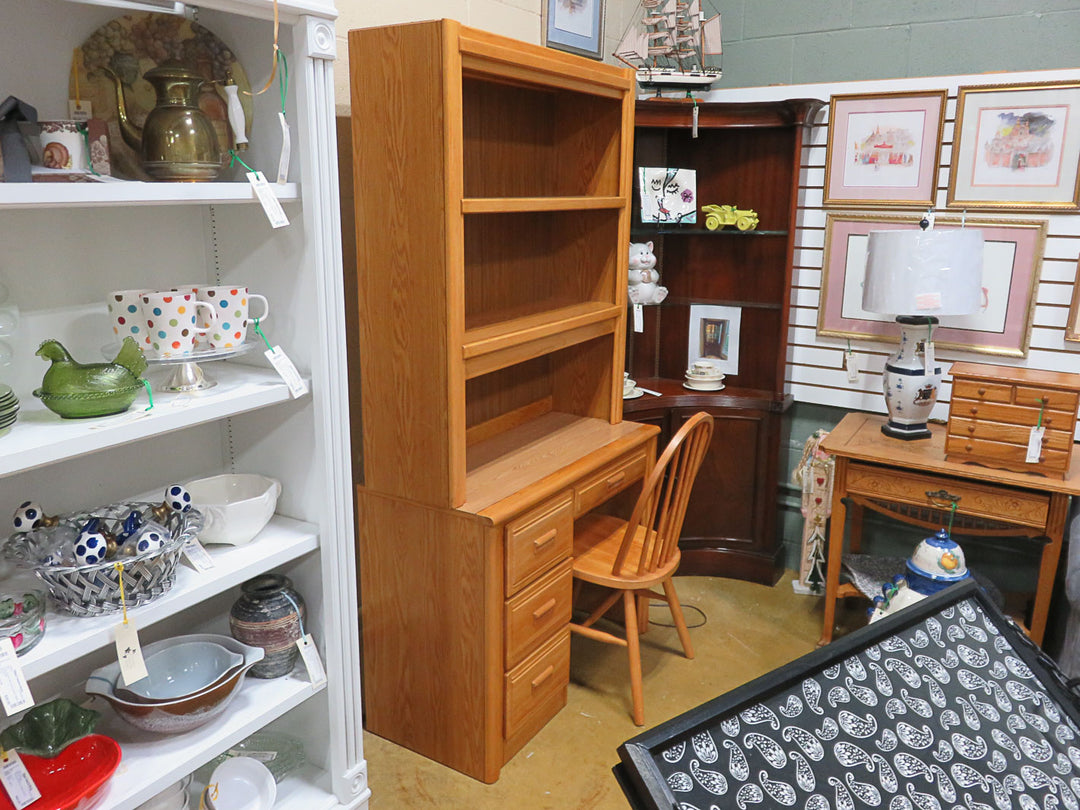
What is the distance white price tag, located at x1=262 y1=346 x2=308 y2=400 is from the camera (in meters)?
1.75

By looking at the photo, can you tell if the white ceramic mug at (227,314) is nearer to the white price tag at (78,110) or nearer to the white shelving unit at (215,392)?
the white shelving unit at (215,392)

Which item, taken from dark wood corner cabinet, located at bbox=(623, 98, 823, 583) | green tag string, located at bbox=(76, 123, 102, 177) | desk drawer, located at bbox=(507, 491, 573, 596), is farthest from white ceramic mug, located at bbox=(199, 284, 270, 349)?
dark wood corner cabinet, located at bbox=(623, 98, 823, 583)

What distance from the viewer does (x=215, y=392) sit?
1.70 m

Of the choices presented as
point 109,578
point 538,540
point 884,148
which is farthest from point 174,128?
point 884,148

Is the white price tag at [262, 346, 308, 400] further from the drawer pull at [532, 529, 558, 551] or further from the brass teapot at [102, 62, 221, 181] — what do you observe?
the drawer pull at [532, 529, 558, 551]

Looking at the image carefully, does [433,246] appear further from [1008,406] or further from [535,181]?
[1008,406]

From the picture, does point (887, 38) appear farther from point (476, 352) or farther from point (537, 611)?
point (537, 611)

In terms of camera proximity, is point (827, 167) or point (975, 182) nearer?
point (975, 182)

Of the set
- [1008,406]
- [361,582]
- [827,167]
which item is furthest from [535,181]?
[1008,406]

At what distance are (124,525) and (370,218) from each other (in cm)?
94

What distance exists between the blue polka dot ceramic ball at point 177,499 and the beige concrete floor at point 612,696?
1.02 m

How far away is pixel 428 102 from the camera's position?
6.50 ft

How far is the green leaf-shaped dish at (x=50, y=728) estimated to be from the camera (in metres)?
1.61

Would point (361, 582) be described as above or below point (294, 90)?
below
